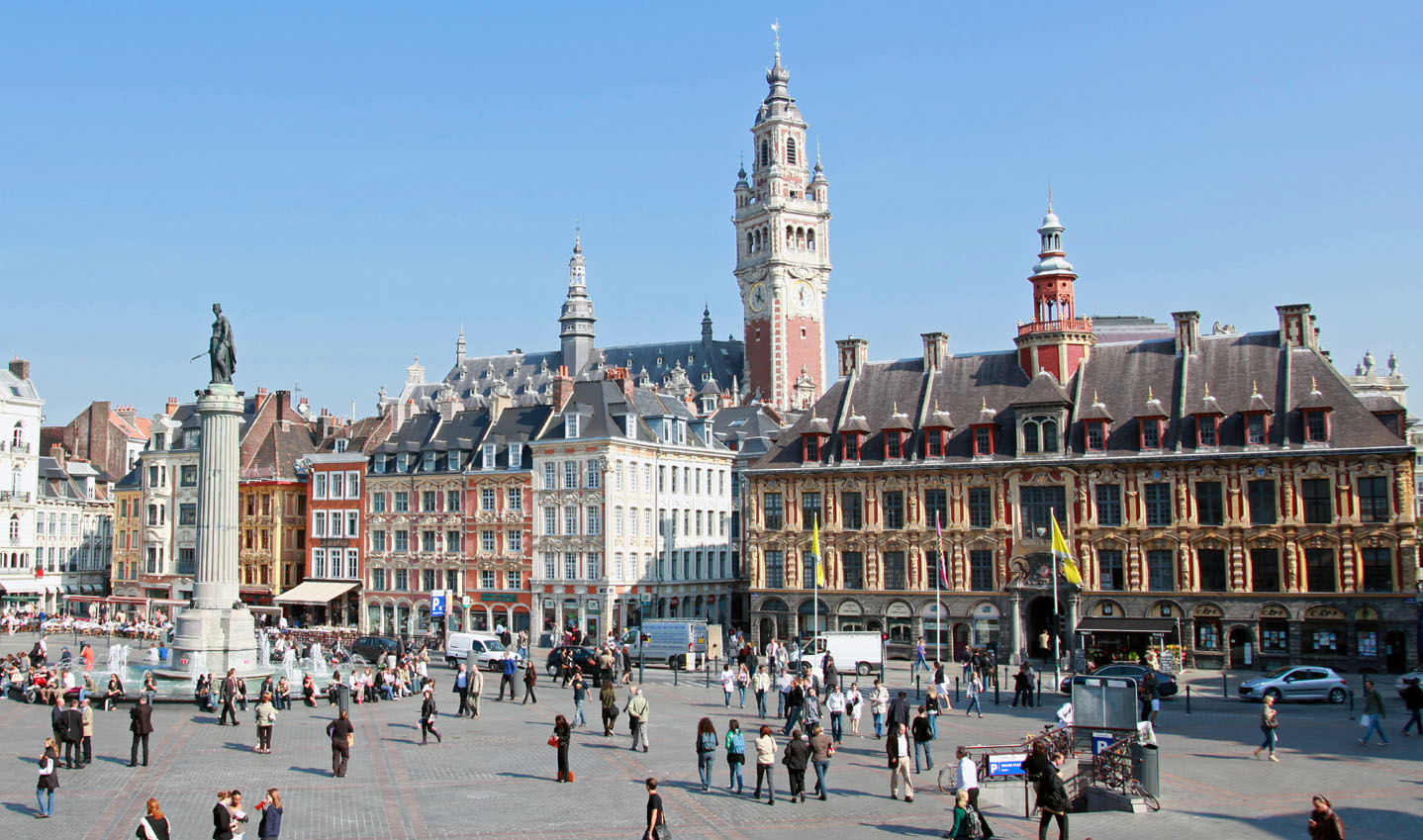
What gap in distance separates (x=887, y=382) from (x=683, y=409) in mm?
18123

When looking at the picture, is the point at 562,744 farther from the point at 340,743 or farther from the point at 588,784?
the point at 340,743

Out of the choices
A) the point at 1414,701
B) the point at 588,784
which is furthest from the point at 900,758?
the point at 1414,701

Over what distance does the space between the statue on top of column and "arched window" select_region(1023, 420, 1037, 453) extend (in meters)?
31.7

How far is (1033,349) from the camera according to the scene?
56.8 metres

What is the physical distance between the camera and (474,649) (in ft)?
169

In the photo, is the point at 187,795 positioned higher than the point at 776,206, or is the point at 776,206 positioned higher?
the point at 776,206

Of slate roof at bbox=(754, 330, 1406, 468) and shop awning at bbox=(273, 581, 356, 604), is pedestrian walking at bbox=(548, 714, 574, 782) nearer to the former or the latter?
slate roof at bbox=(754, 330, 1406, 468)

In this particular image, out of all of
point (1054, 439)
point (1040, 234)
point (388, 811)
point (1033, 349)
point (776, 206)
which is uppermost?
point (776, 206)

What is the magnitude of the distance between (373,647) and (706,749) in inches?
1264

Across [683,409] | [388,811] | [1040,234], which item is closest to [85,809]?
[388,811]

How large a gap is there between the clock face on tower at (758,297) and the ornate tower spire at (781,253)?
0.33 feet

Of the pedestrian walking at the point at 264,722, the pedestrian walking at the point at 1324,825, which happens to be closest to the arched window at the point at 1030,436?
the pedestrian walking at the point at 264,722

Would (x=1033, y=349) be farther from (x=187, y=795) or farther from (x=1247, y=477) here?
(x=187, y=795)

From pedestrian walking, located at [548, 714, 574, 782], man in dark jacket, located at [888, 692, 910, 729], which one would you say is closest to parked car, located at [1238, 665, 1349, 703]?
man in dark jacket, located at [888, 692, 910, 729]
